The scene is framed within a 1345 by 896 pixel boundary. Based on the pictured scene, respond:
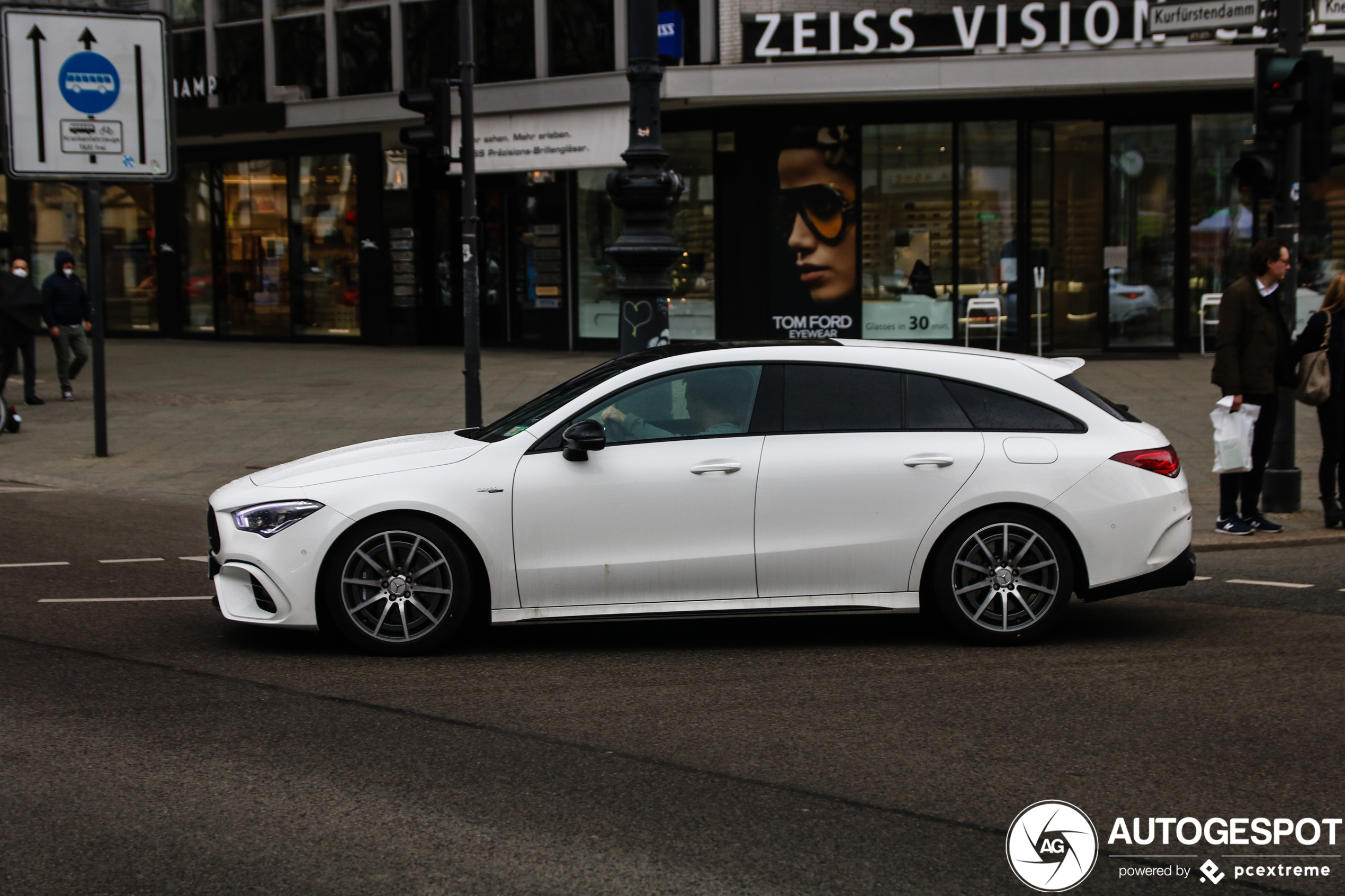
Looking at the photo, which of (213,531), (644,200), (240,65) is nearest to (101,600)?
(213,531)

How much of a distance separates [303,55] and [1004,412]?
2210 cm

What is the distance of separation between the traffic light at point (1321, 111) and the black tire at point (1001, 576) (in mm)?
5243

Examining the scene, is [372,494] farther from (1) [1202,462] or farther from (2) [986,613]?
(1) [1202,462]

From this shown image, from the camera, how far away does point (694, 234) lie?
23.7 metres

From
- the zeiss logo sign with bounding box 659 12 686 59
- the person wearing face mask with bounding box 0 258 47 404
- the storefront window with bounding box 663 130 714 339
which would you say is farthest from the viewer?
the storefront window with bounding box 663 130 714 339

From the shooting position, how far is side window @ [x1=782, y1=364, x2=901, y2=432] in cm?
676

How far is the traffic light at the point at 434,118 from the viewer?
1323 centimetres

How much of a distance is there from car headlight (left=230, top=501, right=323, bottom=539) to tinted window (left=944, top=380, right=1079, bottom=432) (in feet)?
9.97

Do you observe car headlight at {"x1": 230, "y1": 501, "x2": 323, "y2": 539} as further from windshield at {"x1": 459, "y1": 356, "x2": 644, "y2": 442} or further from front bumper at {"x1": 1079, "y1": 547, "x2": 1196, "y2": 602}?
front bumper at {"x1": 1079, "y1": 547, "x2": 1196, "y2": 602}

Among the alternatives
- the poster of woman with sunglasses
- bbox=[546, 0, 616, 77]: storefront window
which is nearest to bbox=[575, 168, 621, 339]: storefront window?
bbox=[546, 0, 616, 77]: storefront window

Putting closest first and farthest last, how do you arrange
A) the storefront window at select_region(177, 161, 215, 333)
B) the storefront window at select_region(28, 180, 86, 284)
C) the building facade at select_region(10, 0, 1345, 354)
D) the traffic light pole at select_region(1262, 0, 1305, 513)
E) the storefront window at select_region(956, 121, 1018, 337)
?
the traffic light pole at select_region(1262, 0, 1305, 513)
the building facade at select_region(10, 0, 1345, 354)
the storefront window at select_region(956, 121, 1018, 337)
the storefront window at select_region(177, 161, 215, 333)
the storefront window at select_region(28, 180, 86, 284)

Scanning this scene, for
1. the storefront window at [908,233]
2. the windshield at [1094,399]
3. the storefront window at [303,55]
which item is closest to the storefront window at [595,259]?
the storefront window at [908,233]

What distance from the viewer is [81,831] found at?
4.37 metres

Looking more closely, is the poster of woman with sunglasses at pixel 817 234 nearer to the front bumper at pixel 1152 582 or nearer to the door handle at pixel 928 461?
the front bumper at pixel 1152 582
